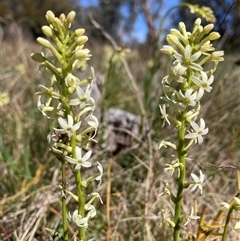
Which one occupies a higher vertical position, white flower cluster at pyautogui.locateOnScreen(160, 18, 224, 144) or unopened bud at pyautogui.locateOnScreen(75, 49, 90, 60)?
unopened bud at pyautogui.locateOnScreen(75, 49, 90, 60)

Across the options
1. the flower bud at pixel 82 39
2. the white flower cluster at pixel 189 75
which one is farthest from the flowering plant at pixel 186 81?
the flower bud at pixel 82 39

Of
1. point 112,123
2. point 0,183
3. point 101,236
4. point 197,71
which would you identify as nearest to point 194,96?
point 197,71

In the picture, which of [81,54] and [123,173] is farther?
[123,173]

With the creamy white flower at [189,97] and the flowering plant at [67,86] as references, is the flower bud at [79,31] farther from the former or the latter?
the creamy white flower at [189,97]

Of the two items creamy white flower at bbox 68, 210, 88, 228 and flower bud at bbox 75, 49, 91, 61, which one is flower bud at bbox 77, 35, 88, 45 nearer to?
flower bud at bbox 75, 49, 91, 61

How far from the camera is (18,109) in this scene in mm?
3000

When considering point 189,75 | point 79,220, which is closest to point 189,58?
point 189,75

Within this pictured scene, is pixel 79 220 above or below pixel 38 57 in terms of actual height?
below

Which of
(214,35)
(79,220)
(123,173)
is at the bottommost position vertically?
(123,173)

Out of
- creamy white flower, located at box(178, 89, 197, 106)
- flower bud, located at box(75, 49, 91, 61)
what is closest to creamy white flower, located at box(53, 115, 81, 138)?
flower bud, located at box(75, 49, 91, 61)

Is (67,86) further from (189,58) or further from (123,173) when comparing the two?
(123,173)

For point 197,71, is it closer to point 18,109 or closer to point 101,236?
point 101,236

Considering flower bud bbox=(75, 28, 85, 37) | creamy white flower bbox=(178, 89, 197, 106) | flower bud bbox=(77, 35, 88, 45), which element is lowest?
creamy white flower bbox=(178, 89, 197, 106)

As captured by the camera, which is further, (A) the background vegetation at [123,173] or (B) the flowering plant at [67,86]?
(A) the background vegetation at [123,173]
